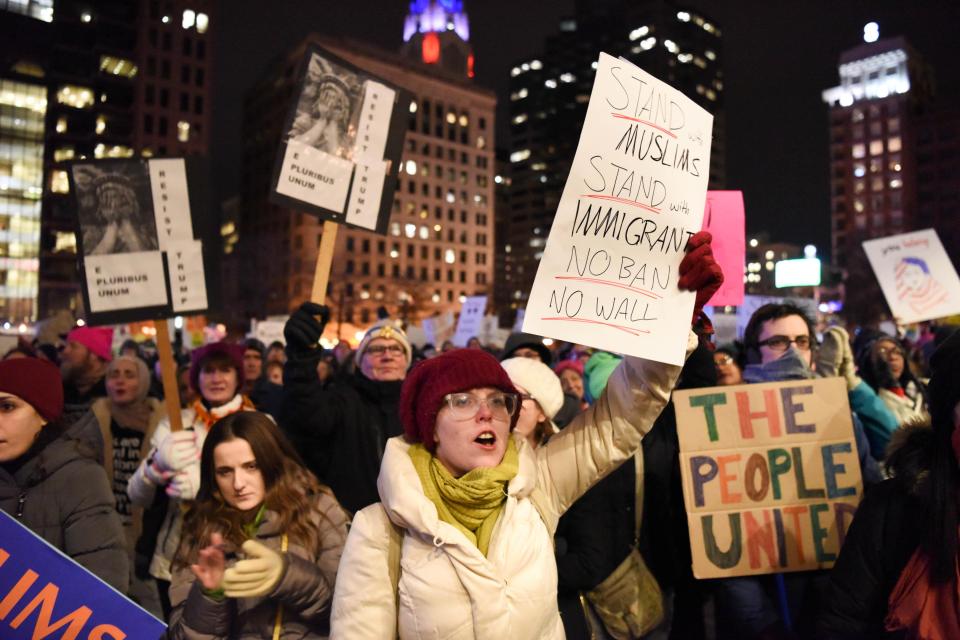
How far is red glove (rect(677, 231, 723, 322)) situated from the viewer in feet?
7.72

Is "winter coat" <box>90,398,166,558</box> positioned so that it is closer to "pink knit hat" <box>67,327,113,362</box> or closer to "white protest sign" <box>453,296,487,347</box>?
"pink knit hat" <box>67,327,113,362</box>

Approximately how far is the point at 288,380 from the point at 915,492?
2743 millimetres

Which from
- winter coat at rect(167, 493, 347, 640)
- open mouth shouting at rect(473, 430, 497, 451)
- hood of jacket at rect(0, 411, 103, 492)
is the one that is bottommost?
winter coat at rect(167, 493, 347, 640)

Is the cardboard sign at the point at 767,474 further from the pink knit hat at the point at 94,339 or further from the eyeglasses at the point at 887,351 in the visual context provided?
the pink knit hat at the point at 94,339

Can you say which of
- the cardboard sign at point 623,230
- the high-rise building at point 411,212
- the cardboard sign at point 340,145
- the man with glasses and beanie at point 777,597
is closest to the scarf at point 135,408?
the cardboard sign at point 340,145

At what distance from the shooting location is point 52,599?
247cm

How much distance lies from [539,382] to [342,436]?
125 centimetres

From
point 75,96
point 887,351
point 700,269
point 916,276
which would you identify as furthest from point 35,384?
point 75,96

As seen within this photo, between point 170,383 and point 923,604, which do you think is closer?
point 923,604

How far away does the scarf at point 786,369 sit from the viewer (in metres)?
3.70

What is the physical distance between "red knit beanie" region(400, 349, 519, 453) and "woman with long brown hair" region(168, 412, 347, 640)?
0.61 metres

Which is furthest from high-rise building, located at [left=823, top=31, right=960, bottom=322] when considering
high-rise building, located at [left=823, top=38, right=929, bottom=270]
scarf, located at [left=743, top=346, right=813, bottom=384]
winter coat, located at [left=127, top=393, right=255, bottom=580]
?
winter coat, located at [left=127, top=393, right=255, bottom=580]

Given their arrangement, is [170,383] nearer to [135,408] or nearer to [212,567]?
[135,408]

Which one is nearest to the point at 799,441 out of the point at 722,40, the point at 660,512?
the point at 660,512
